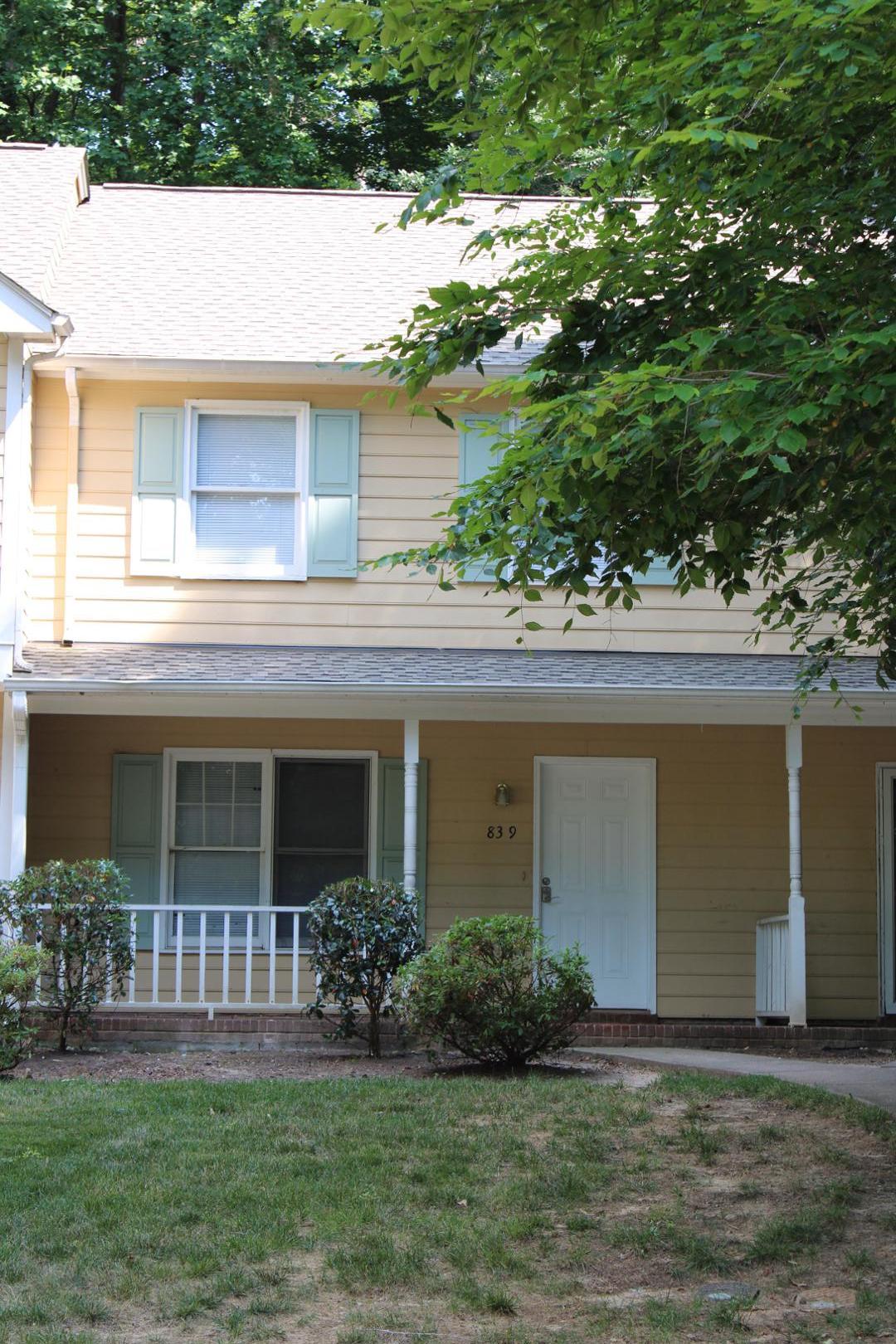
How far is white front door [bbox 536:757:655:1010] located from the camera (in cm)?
1309

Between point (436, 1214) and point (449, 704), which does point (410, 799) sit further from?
point (436, 1214)

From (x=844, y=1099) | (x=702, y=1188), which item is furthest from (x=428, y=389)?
(x=702, y=1188)

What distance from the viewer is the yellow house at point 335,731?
12.6 meters

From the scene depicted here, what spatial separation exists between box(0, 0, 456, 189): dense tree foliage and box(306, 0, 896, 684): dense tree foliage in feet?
50.7

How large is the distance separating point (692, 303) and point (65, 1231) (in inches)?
181

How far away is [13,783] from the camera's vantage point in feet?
38.1

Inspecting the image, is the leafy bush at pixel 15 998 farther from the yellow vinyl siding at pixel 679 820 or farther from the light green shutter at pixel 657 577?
the light green shutter at pixel 657 577

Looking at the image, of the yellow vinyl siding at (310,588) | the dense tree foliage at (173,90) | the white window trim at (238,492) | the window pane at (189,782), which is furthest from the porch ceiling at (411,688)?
the dense tree foliage at (173,90)

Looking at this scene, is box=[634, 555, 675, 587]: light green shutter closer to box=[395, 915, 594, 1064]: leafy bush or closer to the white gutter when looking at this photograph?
the white gutter

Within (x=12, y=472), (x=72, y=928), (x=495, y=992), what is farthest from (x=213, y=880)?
(x=495, y=992)

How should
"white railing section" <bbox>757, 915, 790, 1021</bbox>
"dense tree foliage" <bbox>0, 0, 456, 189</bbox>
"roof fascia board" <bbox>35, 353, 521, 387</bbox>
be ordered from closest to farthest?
1. "white railing section" <bbox>757, 915, 790, 1021</bbox>
2. "roof fascia board" <bbox>35, 353, 521, 387</bbox>
3. "dense tree foliage" <bbox>0, 0, 456, 189</bbox>

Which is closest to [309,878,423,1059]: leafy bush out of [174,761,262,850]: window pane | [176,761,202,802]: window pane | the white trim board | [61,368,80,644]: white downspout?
[174,761,262,850]: window pane

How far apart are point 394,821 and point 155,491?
3.48m

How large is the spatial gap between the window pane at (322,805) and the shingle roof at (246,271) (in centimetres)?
355
